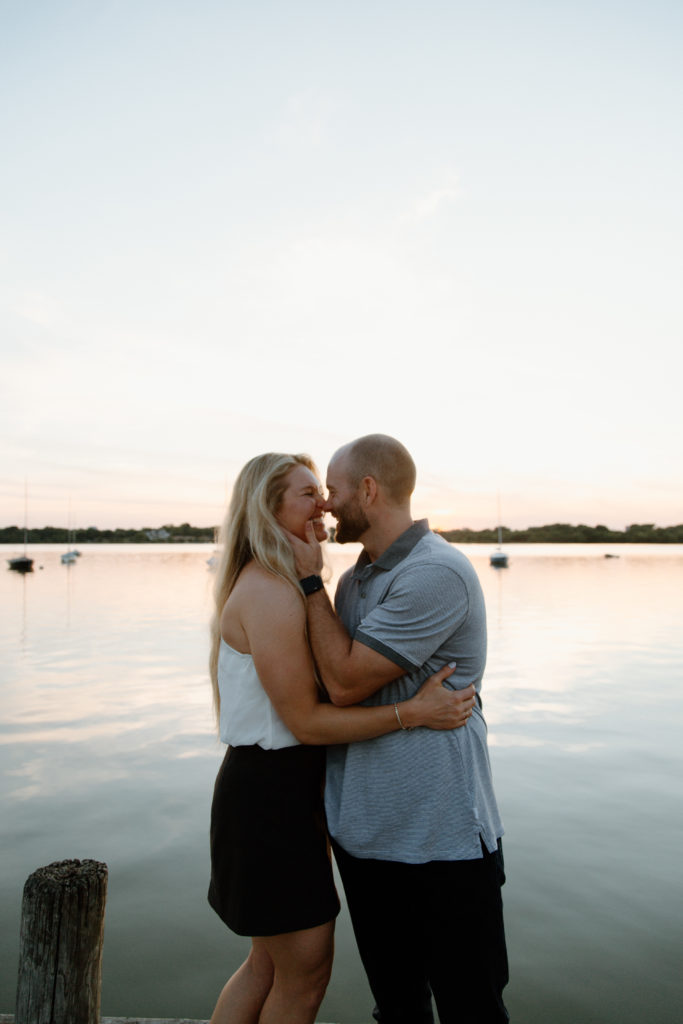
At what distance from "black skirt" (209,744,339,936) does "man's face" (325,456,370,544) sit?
0.89 metres

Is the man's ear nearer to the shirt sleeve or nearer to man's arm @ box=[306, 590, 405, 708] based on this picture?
the shirt sleeve

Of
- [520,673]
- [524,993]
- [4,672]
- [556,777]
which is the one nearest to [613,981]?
[524,993]

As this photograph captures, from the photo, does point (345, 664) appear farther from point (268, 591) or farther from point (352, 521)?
point (352, 521)

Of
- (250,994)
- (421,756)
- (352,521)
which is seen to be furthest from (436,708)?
(250,994)

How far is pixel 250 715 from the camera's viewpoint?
2785 mm

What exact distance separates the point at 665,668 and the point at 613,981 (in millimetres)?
15083

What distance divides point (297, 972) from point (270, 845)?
18.7 inches

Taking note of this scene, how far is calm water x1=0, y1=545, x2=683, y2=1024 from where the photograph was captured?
16.9 feet

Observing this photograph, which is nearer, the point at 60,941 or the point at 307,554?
the point at 60,941

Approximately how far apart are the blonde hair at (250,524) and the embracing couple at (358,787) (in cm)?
1

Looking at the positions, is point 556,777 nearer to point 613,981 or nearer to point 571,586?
point 613,981

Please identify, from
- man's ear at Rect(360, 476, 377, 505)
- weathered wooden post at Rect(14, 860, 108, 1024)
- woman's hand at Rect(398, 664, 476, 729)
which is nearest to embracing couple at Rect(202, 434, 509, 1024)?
woman's hand at Rect(398, 664, 476, 729)

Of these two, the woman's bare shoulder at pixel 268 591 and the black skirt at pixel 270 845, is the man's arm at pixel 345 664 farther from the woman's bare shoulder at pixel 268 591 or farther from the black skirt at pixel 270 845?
the black skirt at pixel 270 845

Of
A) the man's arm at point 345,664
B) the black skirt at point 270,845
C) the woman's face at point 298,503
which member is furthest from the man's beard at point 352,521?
the black skirt at point 270,845
